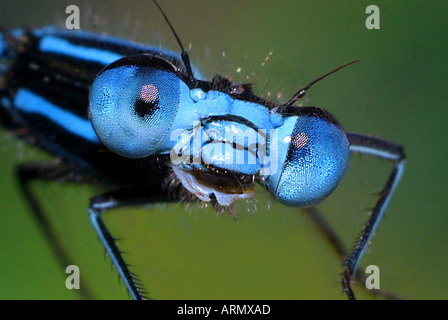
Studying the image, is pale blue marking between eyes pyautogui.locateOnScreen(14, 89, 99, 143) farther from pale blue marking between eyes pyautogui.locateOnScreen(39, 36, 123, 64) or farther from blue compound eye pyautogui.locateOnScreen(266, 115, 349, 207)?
blue compound eye pyautogui.locateOnScreen(266, 115, 349, 207)

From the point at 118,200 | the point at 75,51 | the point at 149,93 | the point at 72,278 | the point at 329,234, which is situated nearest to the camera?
the point at 149,93

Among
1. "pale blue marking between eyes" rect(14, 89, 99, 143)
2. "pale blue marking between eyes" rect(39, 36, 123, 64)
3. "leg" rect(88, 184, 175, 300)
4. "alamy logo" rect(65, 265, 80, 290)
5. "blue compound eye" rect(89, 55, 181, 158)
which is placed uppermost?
"pale blue marking between eyes" rect(39, 36, 123, 64)

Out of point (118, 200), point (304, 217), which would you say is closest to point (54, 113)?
point (118, 200)

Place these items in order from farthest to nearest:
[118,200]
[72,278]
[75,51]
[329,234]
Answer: [329,234]
[72,278]
[75,51]
[118,200]

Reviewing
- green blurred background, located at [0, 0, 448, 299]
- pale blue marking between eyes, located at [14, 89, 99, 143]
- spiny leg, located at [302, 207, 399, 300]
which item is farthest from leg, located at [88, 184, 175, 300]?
spiny leg, located at [302, 207, 399, 300]

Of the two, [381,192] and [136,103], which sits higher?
[136,103]

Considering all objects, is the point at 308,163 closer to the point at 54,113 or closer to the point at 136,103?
the point at 136,103

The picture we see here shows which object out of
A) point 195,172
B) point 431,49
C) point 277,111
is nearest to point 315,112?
point 277,111
